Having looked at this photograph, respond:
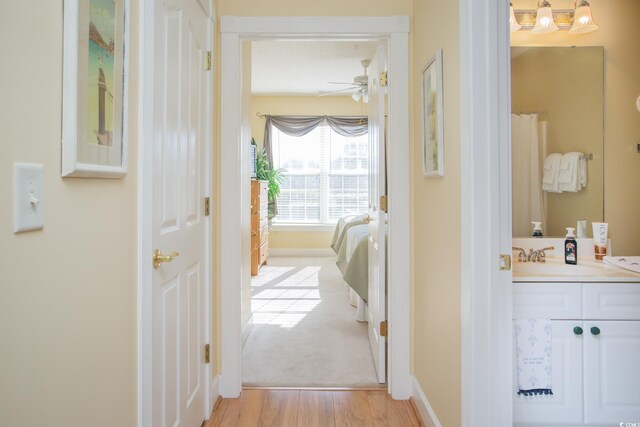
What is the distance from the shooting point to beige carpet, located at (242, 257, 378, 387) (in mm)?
2723

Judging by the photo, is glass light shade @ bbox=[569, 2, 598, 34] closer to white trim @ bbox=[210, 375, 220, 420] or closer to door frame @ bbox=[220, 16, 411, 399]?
door frame @ bbox=[220, 16, 411, 399]

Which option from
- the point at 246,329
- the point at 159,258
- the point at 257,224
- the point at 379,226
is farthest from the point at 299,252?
the point at 159,258

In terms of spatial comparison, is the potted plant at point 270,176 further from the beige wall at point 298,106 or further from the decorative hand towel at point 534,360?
the decorative hand towel at point 534,360

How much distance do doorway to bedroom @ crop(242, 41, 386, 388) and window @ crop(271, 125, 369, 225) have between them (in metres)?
0.02

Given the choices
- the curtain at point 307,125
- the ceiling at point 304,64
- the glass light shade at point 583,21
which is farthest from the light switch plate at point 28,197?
the curtain at point 307,125

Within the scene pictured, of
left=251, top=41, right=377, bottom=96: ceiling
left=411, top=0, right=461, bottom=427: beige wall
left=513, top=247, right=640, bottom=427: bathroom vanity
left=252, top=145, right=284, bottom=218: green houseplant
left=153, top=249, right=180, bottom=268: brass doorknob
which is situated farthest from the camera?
left=252, top=145, right=284, bottom=218: green houseplant

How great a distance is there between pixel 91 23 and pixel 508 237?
142cm

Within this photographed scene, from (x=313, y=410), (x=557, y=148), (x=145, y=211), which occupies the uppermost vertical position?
(x=557, y=148)

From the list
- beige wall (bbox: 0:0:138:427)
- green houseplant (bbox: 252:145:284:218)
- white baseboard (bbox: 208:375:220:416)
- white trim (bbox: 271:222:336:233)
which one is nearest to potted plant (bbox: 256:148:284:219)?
green houseplant (bbox: 252:145:284:218)

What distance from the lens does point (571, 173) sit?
2340 mm

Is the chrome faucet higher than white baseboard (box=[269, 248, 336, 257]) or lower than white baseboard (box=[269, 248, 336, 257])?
higher

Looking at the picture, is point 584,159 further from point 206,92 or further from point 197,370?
point 197,370

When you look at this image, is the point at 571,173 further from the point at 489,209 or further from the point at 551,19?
the point at 489,209

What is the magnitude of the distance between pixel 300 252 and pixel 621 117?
593 centimetres
